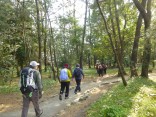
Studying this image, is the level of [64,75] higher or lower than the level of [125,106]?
higher

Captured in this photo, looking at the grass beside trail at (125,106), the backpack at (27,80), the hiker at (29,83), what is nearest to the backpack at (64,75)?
the grass beside trail at (125,106)

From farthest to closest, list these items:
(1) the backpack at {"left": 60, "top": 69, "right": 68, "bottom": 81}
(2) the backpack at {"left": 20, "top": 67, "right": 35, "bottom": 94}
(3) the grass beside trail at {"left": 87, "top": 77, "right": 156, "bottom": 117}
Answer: (1) the backpack at {"left": 60, "top": 69, "right": 68, "bottom": 81}
(3) the grass beside trail at {"left": 87, "top": 77, "right": 156, "bottom": 117}
(2) the backpack at {"left": 20, "top": 67, "right": 35, "bottom": 94}

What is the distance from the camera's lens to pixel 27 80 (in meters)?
7.54

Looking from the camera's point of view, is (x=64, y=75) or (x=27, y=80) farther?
(x=64, y=75)

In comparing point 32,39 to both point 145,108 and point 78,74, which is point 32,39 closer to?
point 78,74

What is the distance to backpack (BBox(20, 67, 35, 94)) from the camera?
7539 mm

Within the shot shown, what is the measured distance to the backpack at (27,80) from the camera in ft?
24.7

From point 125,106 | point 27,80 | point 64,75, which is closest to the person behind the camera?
point 27,80

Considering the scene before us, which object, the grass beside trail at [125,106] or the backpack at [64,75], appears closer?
the grass beside trail at [125,106]

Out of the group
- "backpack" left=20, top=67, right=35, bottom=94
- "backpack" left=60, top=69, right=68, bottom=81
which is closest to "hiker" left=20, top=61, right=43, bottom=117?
"backpack" left=20, top=67, right=35, bottom=94

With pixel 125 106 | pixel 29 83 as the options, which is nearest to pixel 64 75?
pixel 125 106

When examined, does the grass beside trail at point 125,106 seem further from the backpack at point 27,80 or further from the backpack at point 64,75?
the backpack at point 64,75

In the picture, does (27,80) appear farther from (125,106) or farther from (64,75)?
(64,75)

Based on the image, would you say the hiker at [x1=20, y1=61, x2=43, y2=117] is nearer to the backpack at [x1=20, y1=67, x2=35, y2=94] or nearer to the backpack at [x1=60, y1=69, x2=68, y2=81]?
the backpack at [x1=20, y1=67, x2=35, y2=94]
